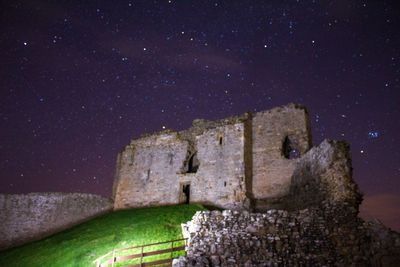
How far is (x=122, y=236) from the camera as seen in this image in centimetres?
2233

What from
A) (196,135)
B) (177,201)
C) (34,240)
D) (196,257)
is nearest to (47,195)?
(34,240)

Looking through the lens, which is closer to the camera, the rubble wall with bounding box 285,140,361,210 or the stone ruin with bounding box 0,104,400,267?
the stone ruin with bounding box 0,104,400,267

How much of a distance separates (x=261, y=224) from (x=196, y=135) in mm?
15827

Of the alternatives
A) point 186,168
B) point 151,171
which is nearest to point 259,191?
point 186,168

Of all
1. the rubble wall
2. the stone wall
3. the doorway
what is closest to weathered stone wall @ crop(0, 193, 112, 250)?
the stone wall

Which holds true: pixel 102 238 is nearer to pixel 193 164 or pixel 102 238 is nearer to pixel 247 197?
pixel 247 197

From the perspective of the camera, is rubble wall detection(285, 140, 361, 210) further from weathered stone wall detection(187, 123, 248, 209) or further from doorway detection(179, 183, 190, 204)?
doorway detection(179, 183, 190, 204)

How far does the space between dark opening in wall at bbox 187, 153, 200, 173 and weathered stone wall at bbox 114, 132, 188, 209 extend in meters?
0.86

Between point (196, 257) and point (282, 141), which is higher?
point (282, 141)

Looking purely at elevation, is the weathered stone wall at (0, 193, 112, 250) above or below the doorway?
below

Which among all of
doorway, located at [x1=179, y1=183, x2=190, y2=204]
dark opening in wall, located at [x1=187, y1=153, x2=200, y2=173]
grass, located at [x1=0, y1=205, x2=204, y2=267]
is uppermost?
dark opening in wall, located at [x1=187, y1=153, x2=200, y2=173]

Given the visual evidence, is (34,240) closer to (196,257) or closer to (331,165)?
(196,257)

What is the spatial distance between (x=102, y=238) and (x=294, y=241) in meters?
12.4

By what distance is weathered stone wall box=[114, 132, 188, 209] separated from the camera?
31.5m
